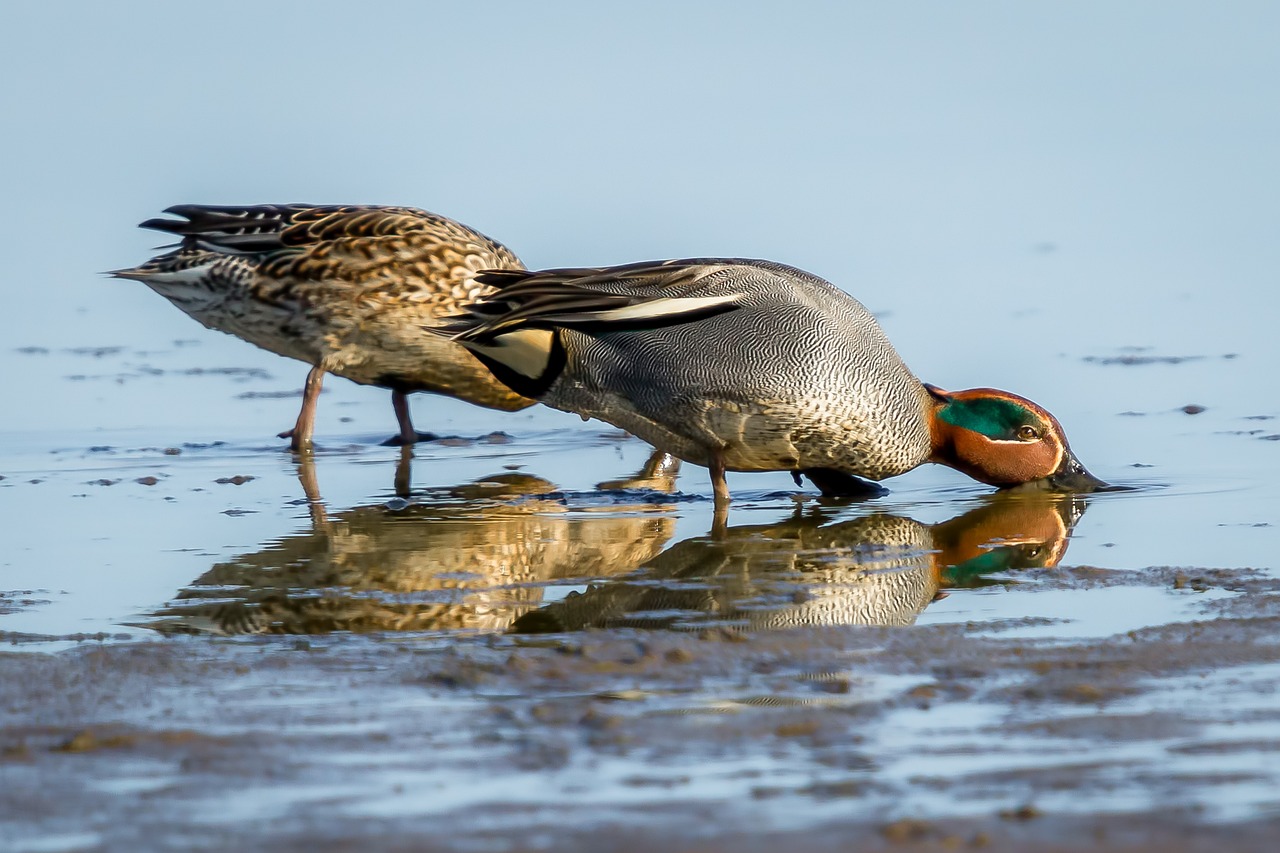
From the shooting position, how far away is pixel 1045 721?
141 inches

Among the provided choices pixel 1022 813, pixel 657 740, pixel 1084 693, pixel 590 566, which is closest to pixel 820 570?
pixel 590 566

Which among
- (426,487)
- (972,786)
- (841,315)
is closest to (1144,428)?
(841,315)

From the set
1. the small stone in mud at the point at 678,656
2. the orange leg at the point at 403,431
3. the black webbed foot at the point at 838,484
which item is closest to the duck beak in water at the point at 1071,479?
the black webbed foot at the point at 838,484

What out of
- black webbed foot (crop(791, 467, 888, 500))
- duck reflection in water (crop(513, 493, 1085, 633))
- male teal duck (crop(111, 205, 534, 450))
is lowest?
duck reflection in water (crop(513, 493, 1085, 633))

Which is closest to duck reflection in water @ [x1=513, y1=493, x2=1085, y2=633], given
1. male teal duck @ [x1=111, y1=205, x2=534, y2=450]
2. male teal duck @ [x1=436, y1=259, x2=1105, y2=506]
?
male teal duck @ [x1=436, y1=259, x2=1105, y2=506]

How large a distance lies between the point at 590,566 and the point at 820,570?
0.76 m

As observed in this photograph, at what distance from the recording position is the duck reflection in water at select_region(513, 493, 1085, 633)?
15.5 ft

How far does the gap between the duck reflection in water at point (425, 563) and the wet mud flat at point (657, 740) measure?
0.31 metres

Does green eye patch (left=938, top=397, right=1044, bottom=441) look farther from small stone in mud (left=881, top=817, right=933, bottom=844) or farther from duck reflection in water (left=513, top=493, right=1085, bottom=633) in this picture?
small stone in mud (left=881, top=817, right=933, bottom=844)

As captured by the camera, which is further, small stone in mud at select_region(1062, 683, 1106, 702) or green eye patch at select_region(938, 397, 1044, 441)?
green eye patch at select_region(938, 397, 1044, 441)

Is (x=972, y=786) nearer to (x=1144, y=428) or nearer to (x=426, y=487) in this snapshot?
(x=426, y=487)

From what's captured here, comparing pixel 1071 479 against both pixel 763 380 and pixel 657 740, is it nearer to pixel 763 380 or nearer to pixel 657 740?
pixel 763 380

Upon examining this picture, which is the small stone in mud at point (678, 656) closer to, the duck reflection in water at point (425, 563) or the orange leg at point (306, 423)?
the duck reflection in water at point (425, 563)

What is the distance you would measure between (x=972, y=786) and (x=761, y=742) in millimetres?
482
